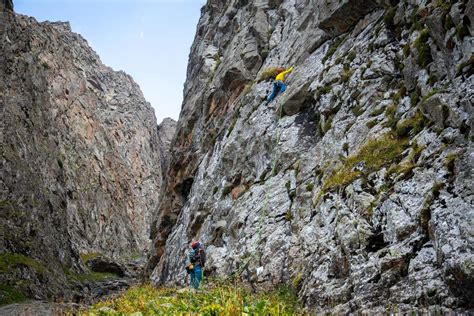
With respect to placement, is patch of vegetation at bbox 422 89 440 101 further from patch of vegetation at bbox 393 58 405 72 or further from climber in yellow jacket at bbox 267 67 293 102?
climber in yellow jacket at bbox 267 67 293 102

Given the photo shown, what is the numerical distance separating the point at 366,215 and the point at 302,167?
6.35 m

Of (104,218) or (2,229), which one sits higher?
(104,218)

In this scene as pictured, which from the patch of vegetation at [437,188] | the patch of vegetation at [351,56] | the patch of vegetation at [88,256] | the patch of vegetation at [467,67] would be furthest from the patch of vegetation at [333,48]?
the patch of vegetation at [88,256]

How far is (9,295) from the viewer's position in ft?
95.4

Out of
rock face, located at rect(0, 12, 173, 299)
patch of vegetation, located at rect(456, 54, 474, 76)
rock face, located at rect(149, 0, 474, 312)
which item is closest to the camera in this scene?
rock face, located at rect(149, 0, 474, 312)

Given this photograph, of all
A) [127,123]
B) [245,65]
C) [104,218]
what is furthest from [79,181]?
[245,65]

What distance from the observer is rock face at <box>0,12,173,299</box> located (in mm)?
41250

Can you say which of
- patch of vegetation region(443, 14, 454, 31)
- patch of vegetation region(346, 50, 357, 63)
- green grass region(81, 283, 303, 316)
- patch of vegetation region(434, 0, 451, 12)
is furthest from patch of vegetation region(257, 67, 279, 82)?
green grass region(81, 283, 303, 316)

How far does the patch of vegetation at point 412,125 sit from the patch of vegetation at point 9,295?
26.4m

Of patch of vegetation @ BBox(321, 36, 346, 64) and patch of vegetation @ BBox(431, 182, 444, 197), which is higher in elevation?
patch of vegetation @ BBox(321, 36, 346, 64)

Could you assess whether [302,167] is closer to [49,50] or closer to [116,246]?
[116,246]

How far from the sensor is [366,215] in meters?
11.3

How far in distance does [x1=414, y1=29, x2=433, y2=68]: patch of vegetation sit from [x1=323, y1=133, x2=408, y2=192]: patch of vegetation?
249 centimetres

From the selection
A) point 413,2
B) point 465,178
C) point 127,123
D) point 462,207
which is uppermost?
point 127,123
